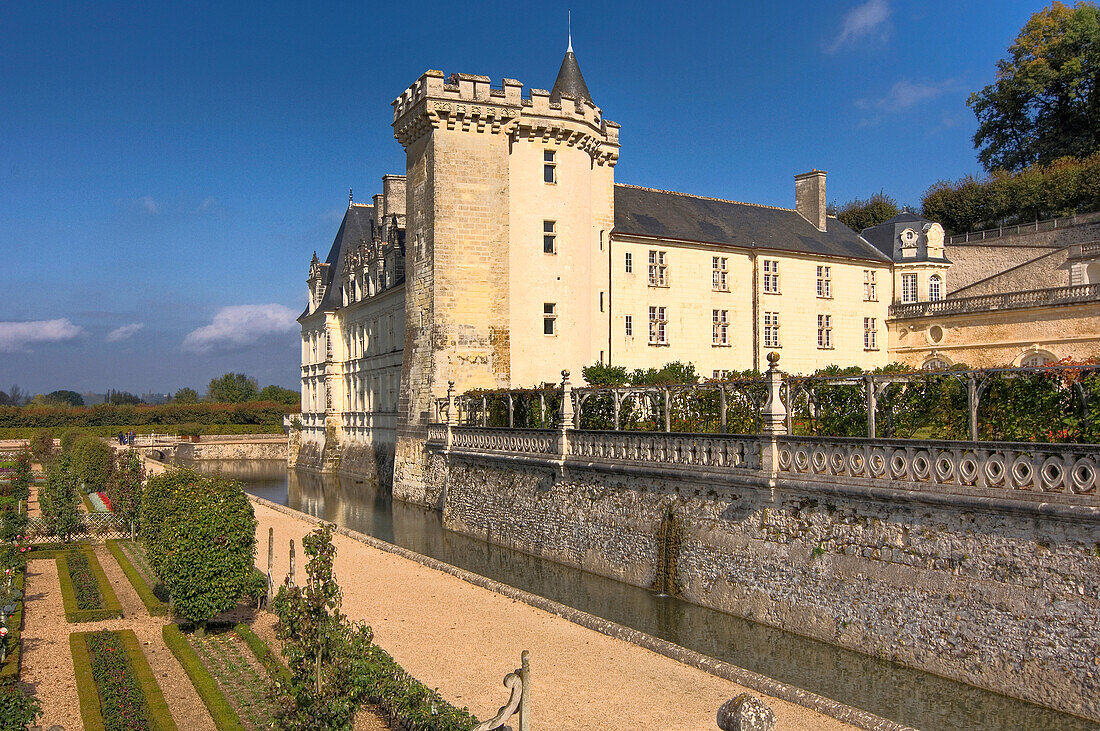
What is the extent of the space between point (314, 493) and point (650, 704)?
2886 cm

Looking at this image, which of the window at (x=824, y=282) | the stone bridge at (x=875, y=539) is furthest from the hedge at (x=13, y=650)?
the window at (x=824, y=282)

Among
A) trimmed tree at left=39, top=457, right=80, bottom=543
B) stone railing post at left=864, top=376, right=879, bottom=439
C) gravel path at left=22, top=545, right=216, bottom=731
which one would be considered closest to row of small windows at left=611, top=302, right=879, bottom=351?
trimmed tree at left=39, top=457, right=80, bottom=543

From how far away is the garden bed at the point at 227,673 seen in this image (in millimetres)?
9281

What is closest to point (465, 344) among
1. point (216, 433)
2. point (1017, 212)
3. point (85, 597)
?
point (85, 597)

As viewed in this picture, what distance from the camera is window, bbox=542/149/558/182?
97.8 feet

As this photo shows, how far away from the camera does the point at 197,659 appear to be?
11.4 meters

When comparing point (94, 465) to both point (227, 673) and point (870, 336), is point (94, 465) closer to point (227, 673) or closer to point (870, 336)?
point (227, 673)

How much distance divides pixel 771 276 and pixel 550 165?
11.3 m

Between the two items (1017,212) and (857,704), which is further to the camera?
(1017,212)

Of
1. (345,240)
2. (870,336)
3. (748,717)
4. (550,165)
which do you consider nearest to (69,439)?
(345,240)

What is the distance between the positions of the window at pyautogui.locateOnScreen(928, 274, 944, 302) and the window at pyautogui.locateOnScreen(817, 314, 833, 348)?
17.2 ft

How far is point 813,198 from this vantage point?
3978cm

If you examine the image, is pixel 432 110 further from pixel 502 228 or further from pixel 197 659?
pixel 197 659

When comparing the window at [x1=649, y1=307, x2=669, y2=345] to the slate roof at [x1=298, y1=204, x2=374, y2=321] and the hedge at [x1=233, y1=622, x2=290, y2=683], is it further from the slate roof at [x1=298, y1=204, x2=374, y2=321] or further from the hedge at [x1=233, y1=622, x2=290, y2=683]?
the hedge at [x1=233, y1=622, x2=290, y2=683]
